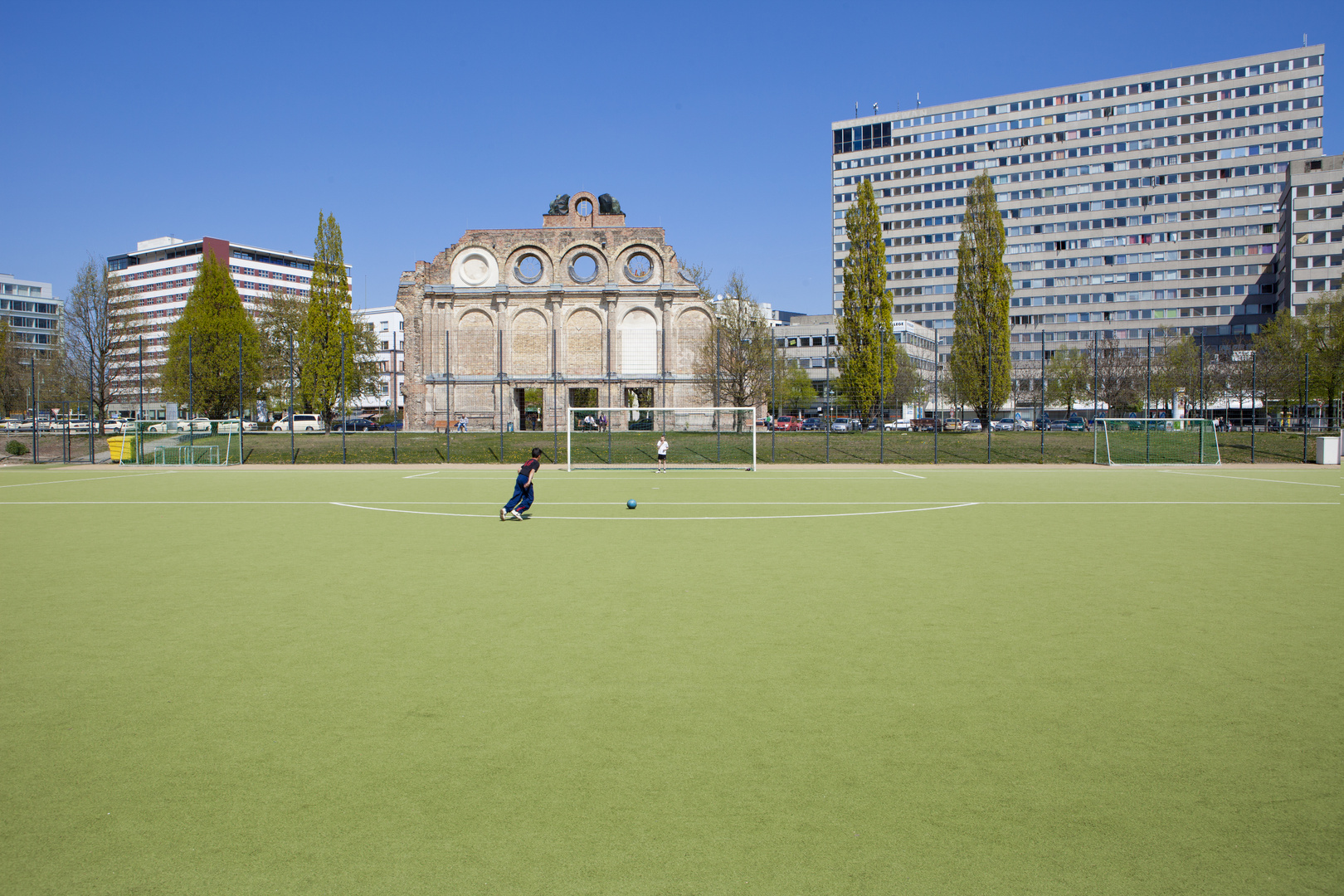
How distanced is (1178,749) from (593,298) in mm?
56127

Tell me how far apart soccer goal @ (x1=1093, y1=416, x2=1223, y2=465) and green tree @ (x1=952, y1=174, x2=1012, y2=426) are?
33.2ft

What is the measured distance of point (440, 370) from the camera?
191 ft

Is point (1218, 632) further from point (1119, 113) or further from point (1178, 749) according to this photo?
point (1119, 113)

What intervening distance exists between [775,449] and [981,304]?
19.6m

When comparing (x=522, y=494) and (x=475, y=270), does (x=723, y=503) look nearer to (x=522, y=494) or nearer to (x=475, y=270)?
(x=522, y=494)

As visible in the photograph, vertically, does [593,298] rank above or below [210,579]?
above

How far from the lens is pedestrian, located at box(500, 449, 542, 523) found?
15.6 m

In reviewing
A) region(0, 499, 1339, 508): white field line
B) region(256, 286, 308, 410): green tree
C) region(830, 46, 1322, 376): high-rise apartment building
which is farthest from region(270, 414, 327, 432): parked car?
region(830, 46, 1322, 376): high-rise apartment building

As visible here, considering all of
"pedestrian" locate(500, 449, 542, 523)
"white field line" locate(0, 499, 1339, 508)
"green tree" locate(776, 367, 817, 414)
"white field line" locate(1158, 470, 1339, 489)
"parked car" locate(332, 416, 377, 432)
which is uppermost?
"green tree" locate(776, 367, 817, 414)

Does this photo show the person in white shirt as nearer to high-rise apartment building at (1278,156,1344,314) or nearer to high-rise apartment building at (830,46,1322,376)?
high-rise apartment building at (830,46,1322,376)

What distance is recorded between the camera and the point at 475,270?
5941 centimetres

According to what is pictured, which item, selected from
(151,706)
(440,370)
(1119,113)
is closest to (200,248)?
(440,370)

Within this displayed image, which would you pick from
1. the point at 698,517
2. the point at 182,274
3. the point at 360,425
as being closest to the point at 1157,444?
the point at 698,517

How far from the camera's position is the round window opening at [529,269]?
195ft
